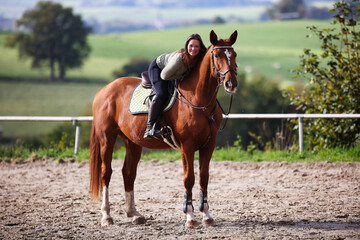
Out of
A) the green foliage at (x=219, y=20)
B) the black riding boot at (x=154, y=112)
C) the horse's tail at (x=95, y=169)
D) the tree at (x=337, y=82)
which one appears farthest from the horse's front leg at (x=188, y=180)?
the green foliage at (x=219, y=20)

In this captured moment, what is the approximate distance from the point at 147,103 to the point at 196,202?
211cm

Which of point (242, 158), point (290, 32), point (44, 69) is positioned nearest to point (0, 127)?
point (44, 69)

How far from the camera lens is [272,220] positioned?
5.92m

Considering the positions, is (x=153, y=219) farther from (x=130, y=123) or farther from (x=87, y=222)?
(x=130, y=123)

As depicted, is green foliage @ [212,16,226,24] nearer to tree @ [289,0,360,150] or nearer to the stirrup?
tree @ [289,0,360,150]

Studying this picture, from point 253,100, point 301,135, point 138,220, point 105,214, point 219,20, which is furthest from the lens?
point 219,20

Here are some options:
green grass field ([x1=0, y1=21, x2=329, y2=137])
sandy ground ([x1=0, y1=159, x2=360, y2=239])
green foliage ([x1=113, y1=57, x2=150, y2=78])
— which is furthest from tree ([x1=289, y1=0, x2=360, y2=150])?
green foliage ([x1=113, y1=57, x2=150, y2=78])

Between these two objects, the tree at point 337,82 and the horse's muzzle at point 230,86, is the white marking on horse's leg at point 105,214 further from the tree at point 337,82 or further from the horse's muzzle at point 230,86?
the tree at point 337,82

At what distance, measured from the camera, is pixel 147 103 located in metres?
6.22

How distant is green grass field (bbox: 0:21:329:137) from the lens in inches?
2132

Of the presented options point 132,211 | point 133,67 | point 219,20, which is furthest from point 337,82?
point 219,20

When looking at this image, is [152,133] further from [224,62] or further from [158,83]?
[224,62]

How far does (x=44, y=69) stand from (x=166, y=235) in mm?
56517

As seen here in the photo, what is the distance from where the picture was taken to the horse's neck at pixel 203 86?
18.5 feet
